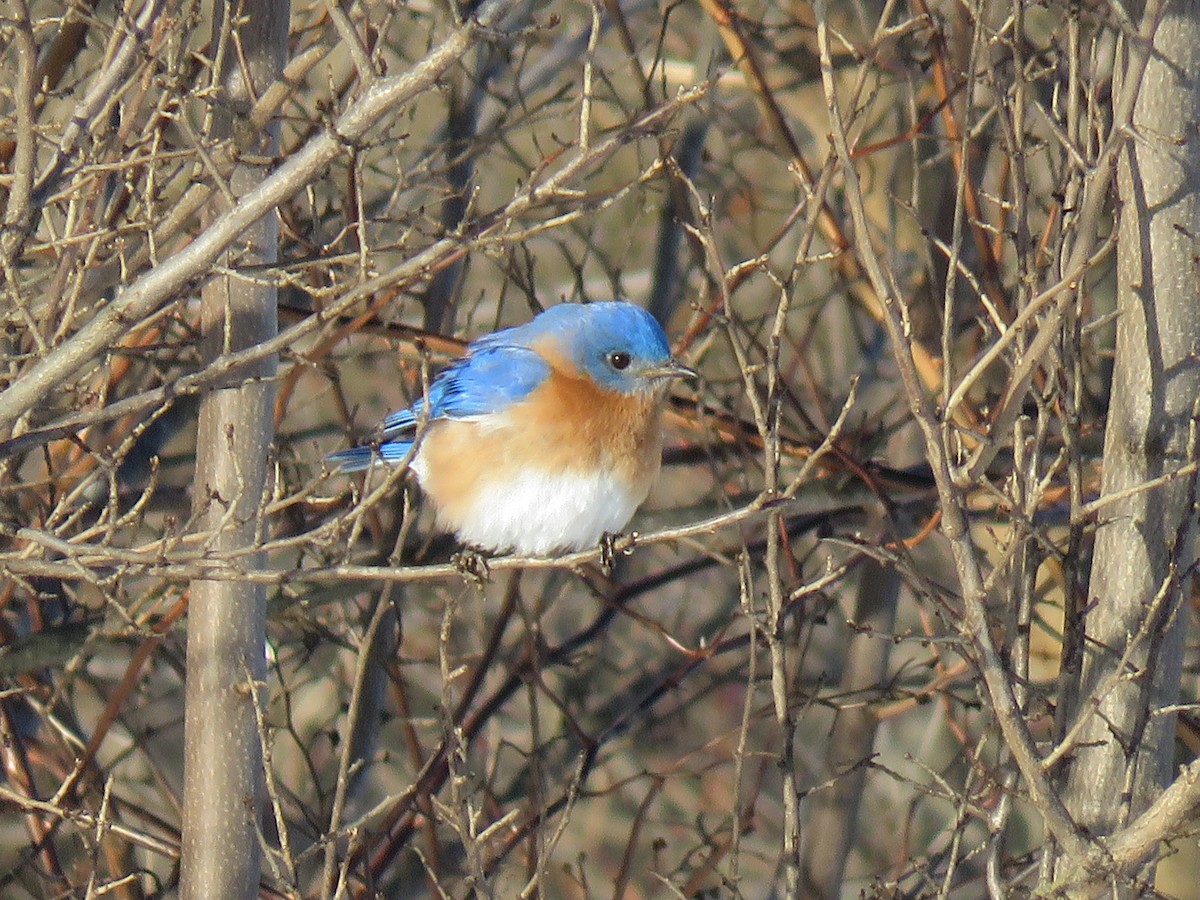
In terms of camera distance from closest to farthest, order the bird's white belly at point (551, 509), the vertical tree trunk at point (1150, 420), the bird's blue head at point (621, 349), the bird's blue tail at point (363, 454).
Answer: the vertical tree trunk at point (1150, 420) → the bird's white belly at point (551, 509) → the bird's blue head at point (621, 349) → the bird's blue tail at point (363, 454)

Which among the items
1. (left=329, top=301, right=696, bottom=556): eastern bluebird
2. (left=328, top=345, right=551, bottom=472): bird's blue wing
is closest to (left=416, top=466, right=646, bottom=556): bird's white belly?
(left=329, top=301, right=696, bottom=556): eastern bluebird

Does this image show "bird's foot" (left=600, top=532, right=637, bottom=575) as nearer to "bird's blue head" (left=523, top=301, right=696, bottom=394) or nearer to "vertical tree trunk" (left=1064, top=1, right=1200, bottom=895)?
"bird's blue head" (left=523, top=301, right=696, bottom=394)

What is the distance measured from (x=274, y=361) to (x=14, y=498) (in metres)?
1.59

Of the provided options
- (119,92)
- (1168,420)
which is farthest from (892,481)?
(119,92)

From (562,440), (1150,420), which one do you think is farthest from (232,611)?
(1150,420)

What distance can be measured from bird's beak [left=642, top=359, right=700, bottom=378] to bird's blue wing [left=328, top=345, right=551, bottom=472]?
33 cm

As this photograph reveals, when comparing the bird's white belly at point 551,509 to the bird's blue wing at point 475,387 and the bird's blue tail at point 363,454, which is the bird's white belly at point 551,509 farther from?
the bird's blue tail at point 363,454

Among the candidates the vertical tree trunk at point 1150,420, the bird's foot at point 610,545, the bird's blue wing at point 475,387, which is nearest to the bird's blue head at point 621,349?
the bird's blue wing at point 475,387

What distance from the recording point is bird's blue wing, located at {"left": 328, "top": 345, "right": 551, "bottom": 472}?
4.50 m

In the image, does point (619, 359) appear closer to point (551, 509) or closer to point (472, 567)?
point (551, 509)

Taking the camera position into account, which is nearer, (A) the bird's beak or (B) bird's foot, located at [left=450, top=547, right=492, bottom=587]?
(B) bird's foot, located at [left=450, top=547, right=492, bottom=587]

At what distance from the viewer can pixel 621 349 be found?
441 centimetres

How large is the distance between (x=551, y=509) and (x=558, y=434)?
218mm

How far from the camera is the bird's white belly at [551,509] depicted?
425 cm
